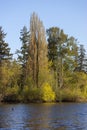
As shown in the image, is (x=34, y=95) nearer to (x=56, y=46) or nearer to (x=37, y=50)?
Result: (x=37, y=50)

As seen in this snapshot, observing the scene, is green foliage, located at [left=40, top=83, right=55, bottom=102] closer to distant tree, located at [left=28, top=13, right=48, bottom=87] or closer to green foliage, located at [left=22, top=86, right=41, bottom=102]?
green foliage, located at [left=22, top=86, right=41, bottom=102]

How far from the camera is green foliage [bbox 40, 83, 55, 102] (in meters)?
75.6

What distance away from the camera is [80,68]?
352ft

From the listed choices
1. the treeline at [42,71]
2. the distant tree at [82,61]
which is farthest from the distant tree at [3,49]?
the distant tree at [82,61]

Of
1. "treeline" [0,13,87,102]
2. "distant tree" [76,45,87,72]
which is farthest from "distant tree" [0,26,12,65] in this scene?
"distant tree" [76,45,87,72]

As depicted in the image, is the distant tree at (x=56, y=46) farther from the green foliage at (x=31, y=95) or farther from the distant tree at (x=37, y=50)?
the green foliage at (x=31, y=95)

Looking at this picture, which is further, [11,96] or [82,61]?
[82,61]

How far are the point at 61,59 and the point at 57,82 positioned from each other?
26.0 feet

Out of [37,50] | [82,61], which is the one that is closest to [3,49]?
[37,50]

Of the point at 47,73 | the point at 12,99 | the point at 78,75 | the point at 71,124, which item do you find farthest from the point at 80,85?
the point at 71,124

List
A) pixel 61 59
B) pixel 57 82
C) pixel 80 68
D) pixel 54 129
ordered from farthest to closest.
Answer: pixel 80 68 < pixel 61 59 < pixel 57 82 < pixel 54 129

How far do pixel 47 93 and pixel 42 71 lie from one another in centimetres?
476

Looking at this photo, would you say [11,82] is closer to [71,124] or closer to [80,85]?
[80,85]

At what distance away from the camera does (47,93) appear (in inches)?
2977
